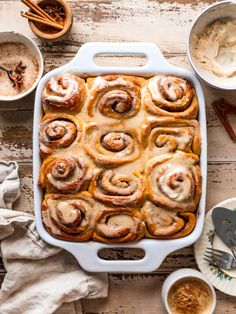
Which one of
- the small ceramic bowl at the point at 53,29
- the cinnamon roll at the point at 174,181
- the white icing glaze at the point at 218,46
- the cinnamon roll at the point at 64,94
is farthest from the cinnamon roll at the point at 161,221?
the small ceramic bowl at the point at 53,29

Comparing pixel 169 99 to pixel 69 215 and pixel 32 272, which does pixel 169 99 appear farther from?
pixel 32 272

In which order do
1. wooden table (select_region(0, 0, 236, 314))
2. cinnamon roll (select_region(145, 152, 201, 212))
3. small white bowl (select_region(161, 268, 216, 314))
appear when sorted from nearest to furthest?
cinnamon roll (select_region(145, 152, 201, 212))
small white bowl (select_region(161, 268, 216, 314))
wooden table (select_region(0, 0, 236, 314))

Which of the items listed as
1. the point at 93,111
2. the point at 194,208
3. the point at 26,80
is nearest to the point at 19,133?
the point at 26,80

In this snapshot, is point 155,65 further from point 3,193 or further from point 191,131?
point 3,193

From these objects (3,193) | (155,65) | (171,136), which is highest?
(155,65)

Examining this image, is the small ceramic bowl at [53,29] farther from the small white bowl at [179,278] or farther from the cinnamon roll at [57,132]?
the small white bowl at [179,278]

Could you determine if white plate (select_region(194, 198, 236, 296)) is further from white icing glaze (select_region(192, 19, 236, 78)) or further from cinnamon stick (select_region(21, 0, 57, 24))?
cinnamon stick (select_region(21, 0, 57, 24))

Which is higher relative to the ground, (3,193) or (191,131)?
(191,131)

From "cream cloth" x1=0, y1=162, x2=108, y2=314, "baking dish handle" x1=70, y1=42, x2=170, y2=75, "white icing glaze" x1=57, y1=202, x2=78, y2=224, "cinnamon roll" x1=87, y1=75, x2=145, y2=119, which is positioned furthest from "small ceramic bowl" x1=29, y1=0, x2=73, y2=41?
"white icing glaze" x1=57, y1=202, x2=78, y2=224
